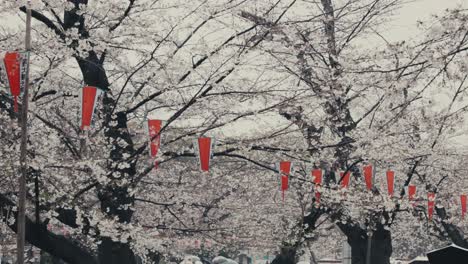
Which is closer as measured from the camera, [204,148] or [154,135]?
[154,135]

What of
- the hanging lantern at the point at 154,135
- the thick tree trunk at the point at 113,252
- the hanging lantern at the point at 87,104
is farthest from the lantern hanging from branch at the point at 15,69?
the thick tree trunk at the point at 113,252

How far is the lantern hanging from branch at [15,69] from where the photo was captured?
8.45m

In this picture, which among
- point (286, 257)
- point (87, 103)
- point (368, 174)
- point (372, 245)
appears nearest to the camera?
point (87, 103)

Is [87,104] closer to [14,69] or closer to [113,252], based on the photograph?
[14,69]

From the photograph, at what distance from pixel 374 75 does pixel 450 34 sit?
6.41 metres

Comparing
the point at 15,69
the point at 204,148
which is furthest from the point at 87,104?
the point at 204,148

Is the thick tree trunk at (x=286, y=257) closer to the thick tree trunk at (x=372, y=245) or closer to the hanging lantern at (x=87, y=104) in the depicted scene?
the thick tree trunk at (x=372, y=245)

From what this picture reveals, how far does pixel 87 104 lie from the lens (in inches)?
364

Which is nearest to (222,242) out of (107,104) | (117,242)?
(117,242)

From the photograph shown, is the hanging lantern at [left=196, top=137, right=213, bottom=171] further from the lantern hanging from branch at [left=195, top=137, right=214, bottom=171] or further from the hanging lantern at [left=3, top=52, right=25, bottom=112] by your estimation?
the hanging lantern at [left=3, top=52, right=25, bottom=112]

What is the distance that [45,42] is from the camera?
9.40 m

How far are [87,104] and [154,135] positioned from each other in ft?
3.80

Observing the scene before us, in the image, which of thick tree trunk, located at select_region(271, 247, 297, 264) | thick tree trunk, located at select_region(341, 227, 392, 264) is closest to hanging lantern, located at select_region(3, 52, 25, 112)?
thick tree trunk, located at select_region(271, 247, 297, 264)

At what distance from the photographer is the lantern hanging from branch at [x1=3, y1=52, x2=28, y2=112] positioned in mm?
8453
